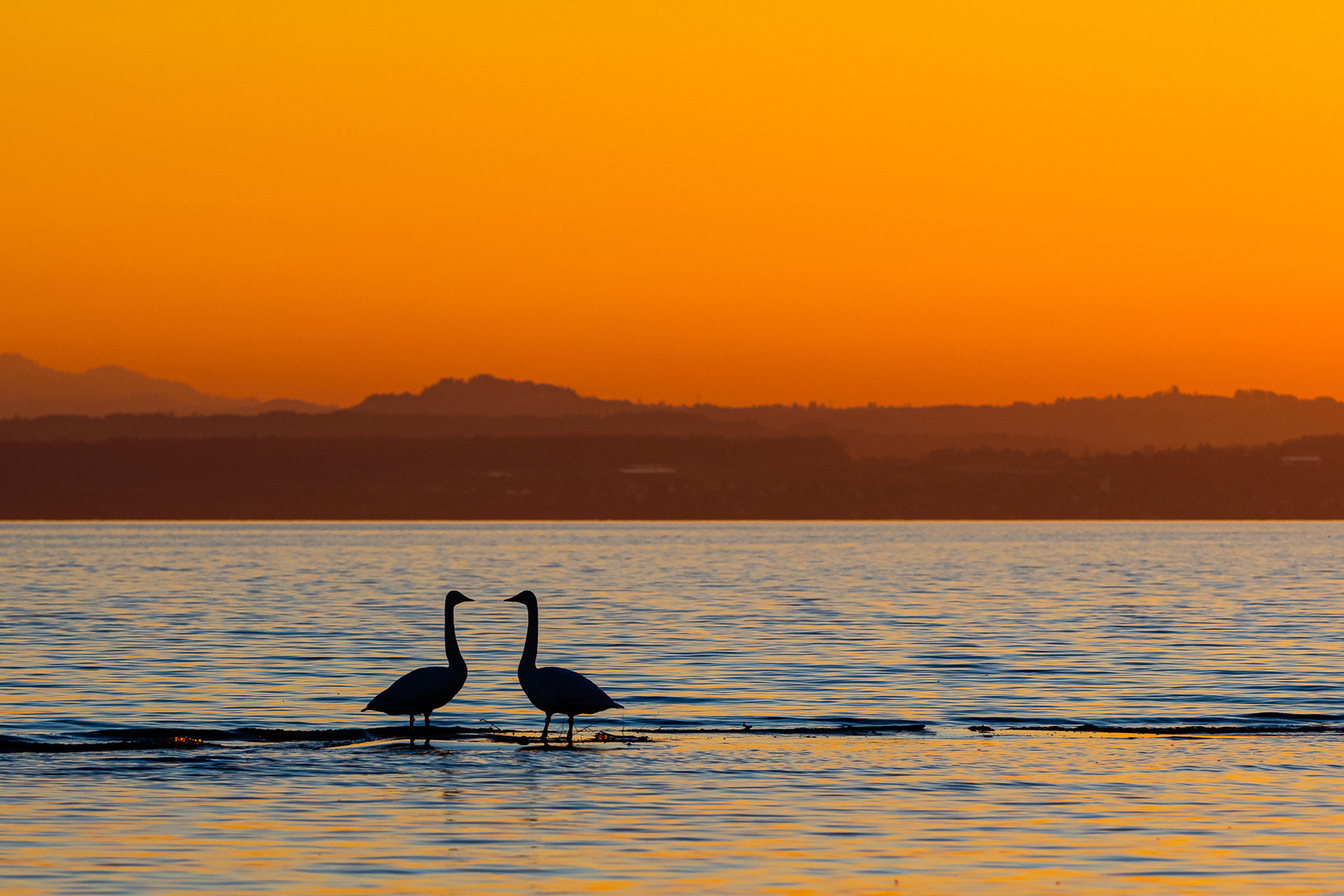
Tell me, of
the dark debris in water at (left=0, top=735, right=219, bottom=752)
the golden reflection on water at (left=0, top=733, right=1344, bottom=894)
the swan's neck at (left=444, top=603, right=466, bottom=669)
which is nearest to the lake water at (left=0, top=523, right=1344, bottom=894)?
the golden reflection on water at (left=0, top=733, right=1344, bottom=894)

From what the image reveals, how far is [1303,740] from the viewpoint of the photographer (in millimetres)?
26609

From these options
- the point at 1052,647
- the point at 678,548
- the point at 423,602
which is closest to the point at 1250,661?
the point at 1052,647

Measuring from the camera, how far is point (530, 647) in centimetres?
2706

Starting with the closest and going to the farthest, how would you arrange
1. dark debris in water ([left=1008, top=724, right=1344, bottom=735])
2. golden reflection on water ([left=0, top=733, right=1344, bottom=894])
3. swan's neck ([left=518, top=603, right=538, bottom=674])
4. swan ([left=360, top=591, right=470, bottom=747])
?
golden reflection on water ([left=0, top=733, right=1344, bottom=894]) → swan ([left=360, top=591, right=470, bottom=747]) → swan's neck ([left=518, top=603, right=538, bottom=674]) → dark debris in water ([left=1008, top=724, right=1344, bottom=735])

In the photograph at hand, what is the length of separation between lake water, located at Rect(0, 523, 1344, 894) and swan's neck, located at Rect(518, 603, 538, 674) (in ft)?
3.72

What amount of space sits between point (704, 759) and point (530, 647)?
152 inches

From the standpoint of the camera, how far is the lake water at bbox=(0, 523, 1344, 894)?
1714cm

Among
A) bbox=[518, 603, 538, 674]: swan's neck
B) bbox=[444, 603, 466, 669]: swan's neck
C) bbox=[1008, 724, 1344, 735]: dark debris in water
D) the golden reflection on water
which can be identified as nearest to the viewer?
the golden reflection on water

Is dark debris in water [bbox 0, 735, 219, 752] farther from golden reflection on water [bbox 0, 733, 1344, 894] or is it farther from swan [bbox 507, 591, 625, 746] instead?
swan [bbox 507, 591, 625, 746]

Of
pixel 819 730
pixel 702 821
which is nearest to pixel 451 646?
pixel 819 730

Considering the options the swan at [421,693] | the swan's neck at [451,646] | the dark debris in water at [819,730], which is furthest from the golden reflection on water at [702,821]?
the swan's neck at [451,646]

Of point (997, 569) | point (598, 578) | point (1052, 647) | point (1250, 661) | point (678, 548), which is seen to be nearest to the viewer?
point (1250, 661)

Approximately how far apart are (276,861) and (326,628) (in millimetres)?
37039

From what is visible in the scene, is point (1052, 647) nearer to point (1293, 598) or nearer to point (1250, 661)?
point (1250, 661)
